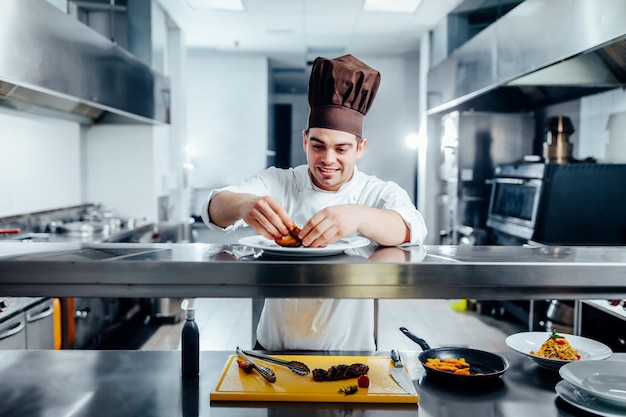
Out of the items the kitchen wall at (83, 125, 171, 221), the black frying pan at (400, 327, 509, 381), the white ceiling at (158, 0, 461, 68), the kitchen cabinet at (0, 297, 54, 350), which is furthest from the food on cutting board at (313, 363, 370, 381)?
the white ceiling at (158, 0, 461, 68)

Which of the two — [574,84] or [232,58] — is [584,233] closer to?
[574,84]

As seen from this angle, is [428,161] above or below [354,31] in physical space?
below

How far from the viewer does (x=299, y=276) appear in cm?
124

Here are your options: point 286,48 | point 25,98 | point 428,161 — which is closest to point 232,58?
point 286,48

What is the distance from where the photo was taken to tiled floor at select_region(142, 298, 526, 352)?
4.78m

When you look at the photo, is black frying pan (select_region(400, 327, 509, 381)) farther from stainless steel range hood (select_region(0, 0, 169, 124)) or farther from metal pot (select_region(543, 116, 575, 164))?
metal pot (select_region(543, 116, 575, 164))

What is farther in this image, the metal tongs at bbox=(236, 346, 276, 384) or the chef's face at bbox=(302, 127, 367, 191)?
the chef's face at bbox=(302, 127, 367, 191)

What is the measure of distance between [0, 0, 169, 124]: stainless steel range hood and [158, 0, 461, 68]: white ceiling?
4.82ft

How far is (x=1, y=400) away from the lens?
1.44 m

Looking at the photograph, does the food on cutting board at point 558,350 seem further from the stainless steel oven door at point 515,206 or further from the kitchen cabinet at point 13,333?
the stainless steel oven door at point 515,206

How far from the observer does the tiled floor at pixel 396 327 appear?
478 centimetres

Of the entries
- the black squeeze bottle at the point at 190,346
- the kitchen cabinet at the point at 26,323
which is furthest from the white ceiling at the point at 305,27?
the black squeeze bottle at the point at 190,346

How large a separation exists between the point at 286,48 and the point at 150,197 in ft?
11.2

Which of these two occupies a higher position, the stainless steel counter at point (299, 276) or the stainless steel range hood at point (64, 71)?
the stainless steel range hood at point (64, 71)
